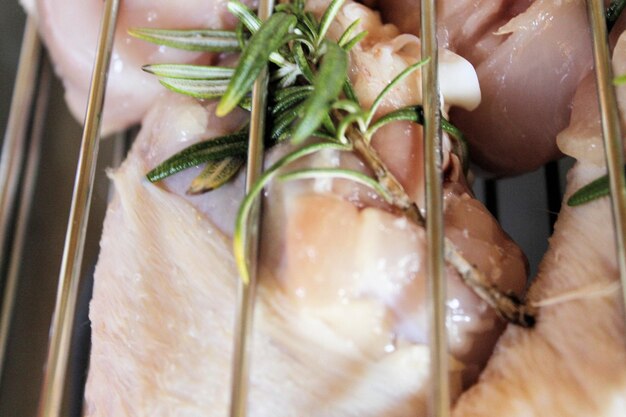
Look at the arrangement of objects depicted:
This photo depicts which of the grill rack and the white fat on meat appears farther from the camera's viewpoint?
the grill rack

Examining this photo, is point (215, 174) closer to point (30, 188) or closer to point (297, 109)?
point (297, 109)

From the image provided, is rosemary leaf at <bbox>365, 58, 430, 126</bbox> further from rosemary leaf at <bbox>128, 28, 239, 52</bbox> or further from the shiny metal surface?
the shiny metal surface

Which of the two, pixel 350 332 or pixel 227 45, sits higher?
pixel 227 45

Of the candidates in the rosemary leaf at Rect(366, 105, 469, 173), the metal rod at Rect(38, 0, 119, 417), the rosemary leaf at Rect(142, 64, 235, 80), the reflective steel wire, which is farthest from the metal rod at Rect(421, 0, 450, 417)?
the reflective steel wire

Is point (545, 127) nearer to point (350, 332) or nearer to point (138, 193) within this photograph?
point (350, 332)

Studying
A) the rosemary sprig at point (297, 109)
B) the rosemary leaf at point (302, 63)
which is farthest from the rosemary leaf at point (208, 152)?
the rosemary leaf at point (302, 63)

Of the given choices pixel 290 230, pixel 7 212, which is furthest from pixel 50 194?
pixel 290 230

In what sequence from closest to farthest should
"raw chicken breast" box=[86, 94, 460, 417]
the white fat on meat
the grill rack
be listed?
1. "raw chicken breast" box=[86, 94, 460, 417]
2. the white fat on meat
3. the grill rack
